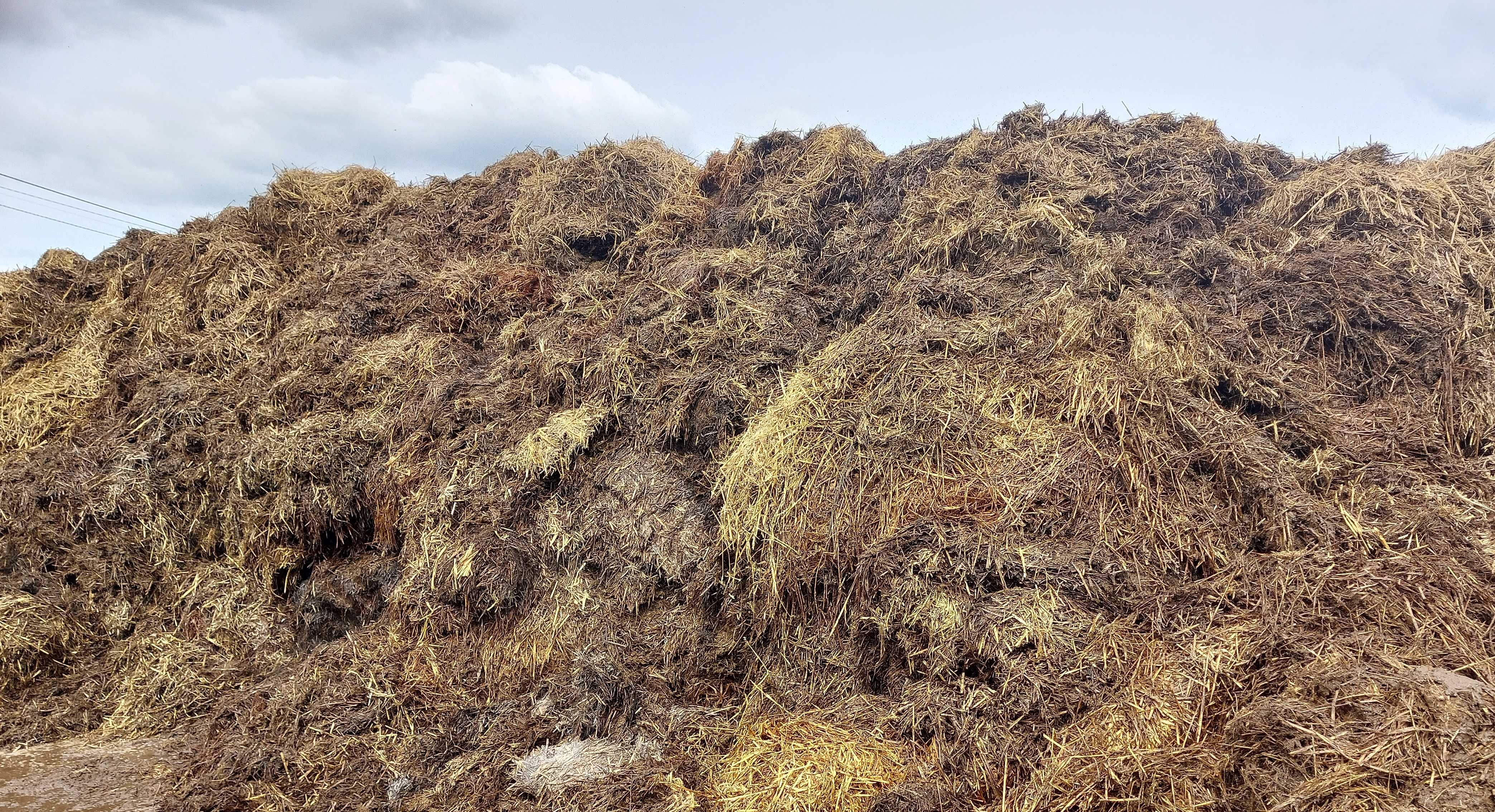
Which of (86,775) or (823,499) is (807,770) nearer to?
(823,499)

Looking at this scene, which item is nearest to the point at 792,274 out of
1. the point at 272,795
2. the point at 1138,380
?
the point at 1138,380

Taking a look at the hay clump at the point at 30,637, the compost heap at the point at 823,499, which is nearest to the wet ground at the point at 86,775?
the compost heap at the point at 823,499

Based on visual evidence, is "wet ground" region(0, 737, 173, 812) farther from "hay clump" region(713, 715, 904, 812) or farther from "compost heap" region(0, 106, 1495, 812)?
"hay clump" region(713, 715, 904, 812)

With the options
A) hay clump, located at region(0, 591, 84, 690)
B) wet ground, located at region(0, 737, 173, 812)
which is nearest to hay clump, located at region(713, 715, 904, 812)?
wet ground, located at region(0, 737, 173, 812)

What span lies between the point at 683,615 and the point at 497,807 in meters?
1.16

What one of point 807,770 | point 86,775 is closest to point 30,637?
point 86,775

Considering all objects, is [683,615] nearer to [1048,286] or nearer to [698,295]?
[698,295]

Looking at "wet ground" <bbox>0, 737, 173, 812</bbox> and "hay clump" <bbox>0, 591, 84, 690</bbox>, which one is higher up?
"hay clump" <bbox>0, 591, 84, 690</bbox>

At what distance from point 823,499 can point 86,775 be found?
13.5 feet

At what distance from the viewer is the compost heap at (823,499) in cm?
291

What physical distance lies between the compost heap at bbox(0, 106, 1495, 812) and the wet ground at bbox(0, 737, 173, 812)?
17cm

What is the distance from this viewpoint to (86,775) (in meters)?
4.04

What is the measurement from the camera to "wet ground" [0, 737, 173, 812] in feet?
12.4

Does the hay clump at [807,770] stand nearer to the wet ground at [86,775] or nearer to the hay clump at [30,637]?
the wet ground at [86,775]
